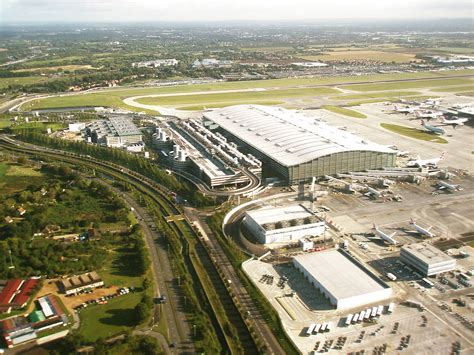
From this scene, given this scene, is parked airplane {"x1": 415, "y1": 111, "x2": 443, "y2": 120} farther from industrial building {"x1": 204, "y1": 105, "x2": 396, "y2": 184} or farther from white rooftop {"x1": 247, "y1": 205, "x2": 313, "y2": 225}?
white rooftop {"x1": 247, "y1": 205, "x2": 313, "y2": 225}

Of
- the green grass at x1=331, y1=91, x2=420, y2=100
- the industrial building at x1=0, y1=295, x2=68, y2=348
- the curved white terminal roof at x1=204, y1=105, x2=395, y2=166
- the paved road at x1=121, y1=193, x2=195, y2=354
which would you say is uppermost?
the curved white terminal roof at x1=204, y1=105, x2=395, y2=166

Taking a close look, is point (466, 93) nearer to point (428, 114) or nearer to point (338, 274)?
point (428, 114)

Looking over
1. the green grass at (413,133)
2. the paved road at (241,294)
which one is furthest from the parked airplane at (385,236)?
the green grass at (413,133)

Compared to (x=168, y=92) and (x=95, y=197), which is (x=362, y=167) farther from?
(x=168, y=92)

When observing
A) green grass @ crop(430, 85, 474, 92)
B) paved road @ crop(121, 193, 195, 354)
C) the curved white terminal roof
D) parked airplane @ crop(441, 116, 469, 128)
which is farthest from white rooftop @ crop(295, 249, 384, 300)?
green grass @ crop(430, 85, 474, 92)

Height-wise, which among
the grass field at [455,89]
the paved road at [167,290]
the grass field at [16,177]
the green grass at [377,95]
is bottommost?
the grass field at [455,89]

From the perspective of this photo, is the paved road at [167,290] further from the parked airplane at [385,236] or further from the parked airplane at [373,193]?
the parked airplane at [373,193]
